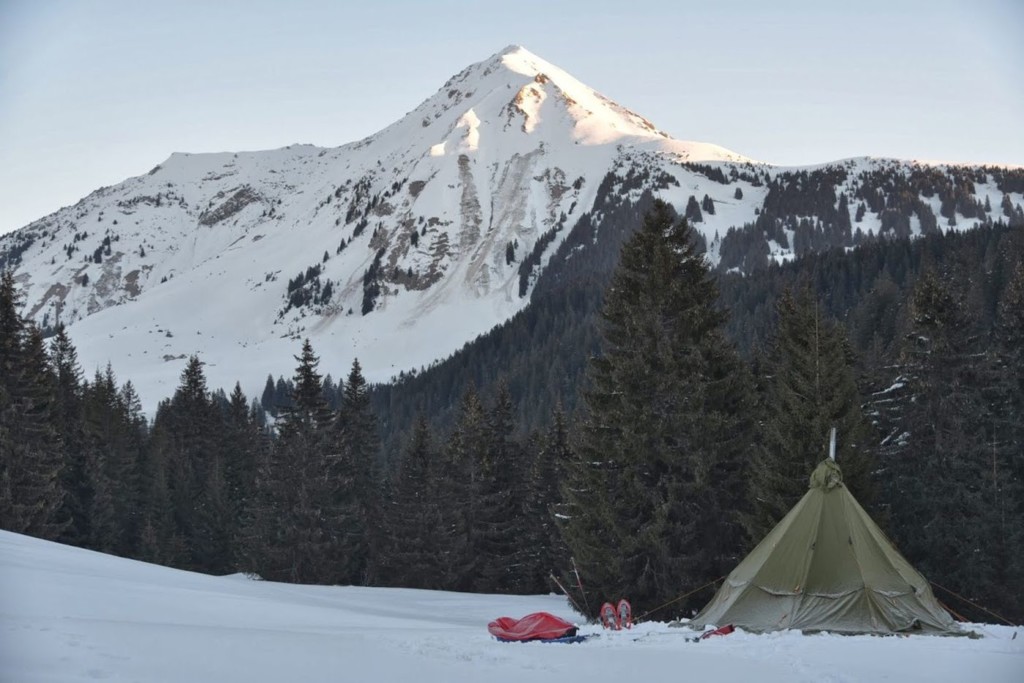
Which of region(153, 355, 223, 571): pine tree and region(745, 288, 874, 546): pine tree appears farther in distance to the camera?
region(153, 355, 223, 571): pine tree

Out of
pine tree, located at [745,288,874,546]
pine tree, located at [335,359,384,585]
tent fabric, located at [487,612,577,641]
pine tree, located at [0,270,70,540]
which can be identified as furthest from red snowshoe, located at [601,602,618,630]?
pine tree, located at [335,359,384,585]

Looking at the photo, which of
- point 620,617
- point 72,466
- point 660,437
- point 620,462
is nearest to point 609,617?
point 620,617

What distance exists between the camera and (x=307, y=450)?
1623 inches

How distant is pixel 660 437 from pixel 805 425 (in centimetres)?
438

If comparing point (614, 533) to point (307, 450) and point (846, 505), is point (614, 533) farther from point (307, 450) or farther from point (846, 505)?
point (307, 450)

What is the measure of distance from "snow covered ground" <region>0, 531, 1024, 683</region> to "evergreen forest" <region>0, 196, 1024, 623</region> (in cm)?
688

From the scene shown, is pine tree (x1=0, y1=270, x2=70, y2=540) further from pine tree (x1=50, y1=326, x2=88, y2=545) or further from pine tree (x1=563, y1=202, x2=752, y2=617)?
pine tree (x1=563, y1=202, x2=752, y2=617)

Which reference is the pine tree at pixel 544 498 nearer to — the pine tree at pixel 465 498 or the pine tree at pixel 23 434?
the pine tree at pixel 465 498

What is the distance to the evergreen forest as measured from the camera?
73.2ft

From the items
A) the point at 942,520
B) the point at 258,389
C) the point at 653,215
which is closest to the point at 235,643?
the point at 653,215

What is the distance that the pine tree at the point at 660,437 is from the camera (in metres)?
21.7

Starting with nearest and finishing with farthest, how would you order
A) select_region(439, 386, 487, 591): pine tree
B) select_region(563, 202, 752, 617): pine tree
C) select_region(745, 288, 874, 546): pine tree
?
select_region(563, 202, 752, 617): pine tree
select_region(745, 288, 874, 546): pine tree
select_region(439, 386, 487, 591): pine tree

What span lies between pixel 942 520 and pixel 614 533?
12398 millimetres

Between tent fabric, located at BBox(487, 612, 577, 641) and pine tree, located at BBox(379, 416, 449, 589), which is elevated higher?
tent fabric, located at BBox(487, 612, 577, 641)
